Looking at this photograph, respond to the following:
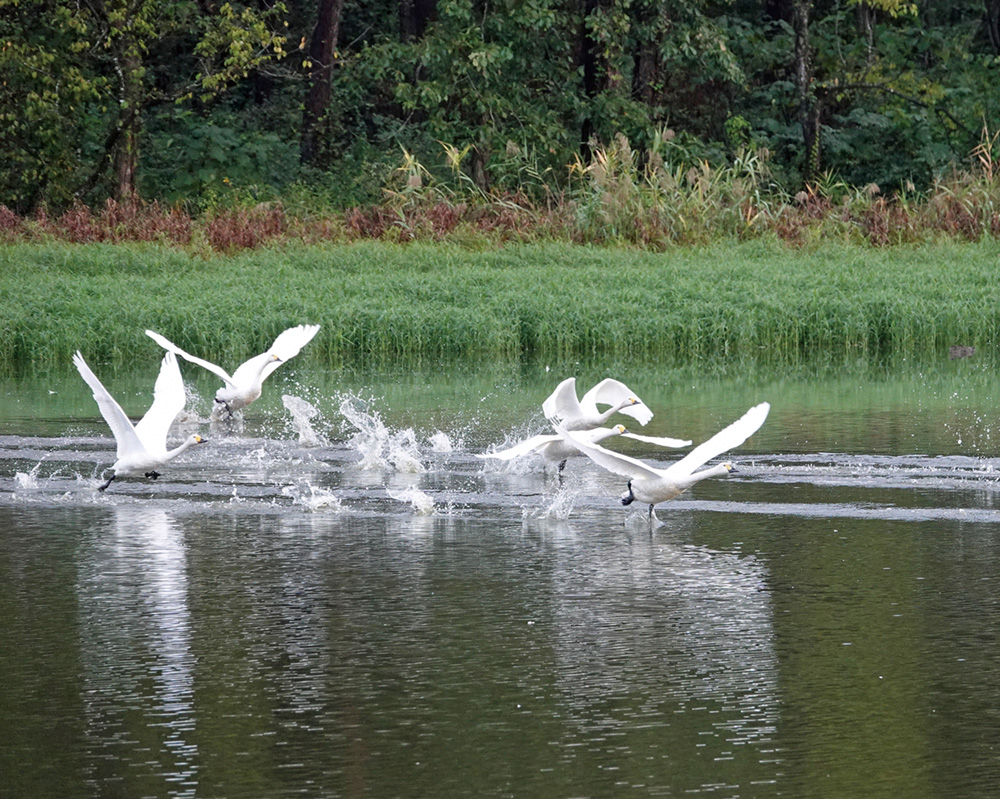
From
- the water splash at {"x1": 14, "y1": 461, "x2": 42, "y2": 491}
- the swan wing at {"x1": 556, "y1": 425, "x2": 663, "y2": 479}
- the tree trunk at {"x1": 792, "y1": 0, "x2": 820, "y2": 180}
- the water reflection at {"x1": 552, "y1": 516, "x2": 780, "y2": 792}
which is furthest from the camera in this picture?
the tree trunk at {"x1": 792, "y1": 0, "x2": 820, "y2": 180}

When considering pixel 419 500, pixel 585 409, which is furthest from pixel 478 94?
pixel 419 500

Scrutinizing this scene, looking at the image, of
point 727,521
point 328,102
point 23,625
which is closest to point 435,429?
point 727,521

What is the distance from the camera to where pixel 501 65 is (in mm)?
29156

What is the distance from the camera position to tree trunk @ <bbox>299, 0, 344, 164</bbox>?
30500 mm

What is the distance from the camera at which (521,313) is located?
741 inches

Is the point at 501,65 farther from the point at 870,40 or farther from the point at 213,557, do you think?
the point at 213,557

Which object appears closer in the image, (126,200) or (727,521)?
(727,521)

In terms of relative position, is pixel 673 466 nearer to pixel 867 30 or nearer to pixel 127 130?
pixel 127 130

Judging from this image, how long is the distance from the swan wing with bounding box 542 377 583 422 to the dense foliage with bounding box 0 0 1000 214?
42.0 feet

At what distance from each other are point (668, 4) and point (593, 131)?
239cm

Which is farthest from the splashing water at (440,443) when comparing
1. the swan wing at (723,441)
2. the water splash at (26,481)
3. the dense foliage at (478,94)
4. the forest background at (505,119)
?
the dense foliage at (478,94)

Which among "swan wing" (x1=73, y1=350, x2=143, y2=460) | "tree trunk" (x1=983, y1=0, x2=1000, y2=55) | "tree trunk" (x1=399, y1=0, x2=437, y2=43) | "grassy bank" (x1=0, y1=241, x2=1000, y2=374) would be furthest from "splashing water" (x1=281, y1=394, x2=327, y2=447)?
"tree trunk" (x1=983, y1=0, x2=1000, y2=55)

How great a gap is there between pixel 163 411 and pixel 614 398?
298cm

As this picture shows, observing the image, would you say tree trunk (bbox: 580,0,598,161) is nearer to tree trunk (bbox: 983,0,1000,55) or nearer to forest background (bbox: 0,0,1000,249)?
forest background (bbox: 0,0,1000,249)
